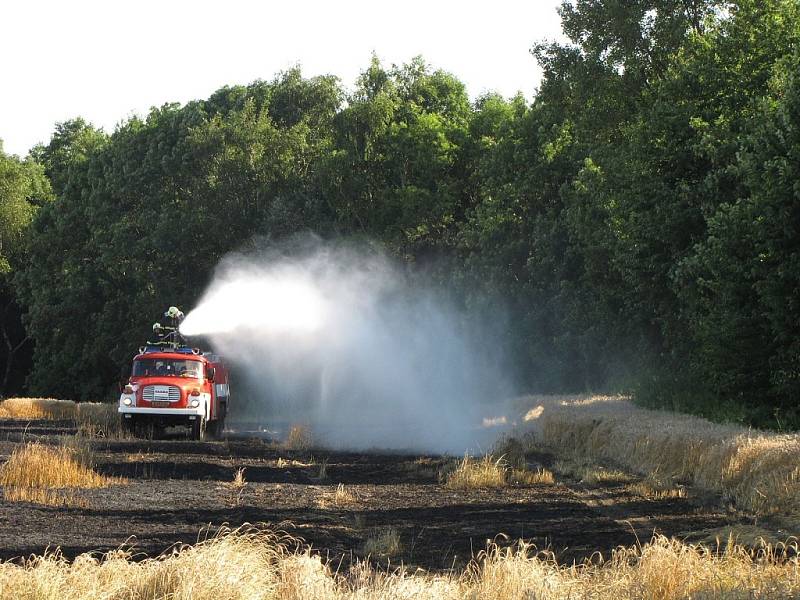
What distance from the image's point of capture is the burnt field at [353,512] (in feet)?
49.2

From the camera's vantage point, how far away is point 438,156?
232ft

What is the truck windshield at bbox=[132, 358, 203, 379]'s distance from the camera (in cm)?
3484

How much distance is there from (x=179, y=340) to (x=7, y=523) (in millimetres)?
22692

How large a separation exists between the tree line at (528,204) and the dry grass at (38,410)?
52.2ft

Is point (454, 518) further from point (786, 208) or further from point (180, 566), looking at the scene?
point (786, 208)

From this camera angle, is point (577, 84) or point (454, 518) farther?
point (577, 84)

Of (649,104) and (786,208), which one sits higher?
(649,104)

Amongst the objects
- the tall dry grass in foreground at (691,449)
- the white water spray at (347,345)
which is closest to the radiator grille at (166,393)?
the tall dry grass in foreground at (691,449)

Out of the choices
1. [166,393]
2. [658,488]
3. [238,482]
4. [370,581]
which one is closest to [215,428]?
[166,393]

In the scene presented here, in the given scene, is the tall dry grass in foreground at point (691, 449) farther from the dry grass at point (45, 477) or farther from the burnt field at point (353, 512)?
the dry grass at point (45, 477)

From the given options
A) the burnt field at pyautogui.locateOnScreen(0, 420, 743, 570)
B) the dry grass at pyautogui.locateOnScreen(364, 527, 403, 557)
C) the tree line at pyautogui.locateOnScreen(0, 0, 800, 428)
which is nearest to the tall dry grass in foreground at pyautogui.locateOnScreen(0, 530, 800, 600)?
the burnt field at pyautogui.locateOnScreen(0, 420, 743, 570)

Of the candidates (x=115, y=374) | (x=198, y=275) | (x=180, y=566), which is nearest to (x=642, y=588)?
(x=180, y=566)

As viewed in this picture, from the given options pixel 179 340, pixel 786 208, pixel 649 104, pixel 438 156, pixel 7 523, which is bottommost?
pixel 7 523

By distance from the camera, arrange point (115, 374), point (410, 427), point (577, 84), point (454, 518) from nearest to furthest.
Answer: point (454, 518)
point (577, 84)
point (410, 427)
point (115, 374)
